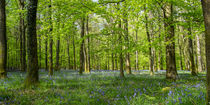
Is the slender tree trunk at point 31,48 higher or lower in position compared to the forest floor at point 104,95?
higher

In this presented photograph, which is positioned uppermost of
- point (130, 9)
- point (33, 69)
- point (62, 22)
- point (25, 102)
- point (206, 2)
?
point (130, 9)

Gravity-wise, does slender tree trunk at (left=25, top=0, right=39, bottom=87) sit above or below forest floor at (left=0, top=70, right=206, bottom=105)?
above

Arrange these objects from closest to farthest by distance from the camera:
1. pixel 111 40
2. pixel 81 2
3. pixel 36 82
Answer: pixel 36 82 → pixel 81 2 → pixel 111 40

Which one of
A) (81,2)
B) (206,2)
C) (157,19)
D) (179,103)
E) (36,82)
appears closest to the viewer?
(206,2)

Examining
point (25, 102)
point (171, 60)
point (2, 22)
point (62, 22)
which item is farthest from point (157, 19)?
point (2, 22)

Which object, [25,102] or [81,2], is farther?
[81,2]

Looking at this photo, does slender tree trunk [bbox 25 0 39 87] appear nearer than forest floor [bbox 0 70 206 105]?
No

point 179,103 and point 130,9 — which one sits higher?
point 130,9

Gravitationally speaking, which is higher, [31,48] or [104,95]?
[31,48]

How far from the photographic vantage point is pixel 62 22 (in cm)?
916

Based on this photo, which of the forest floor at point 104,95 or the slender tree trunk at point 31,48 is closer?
the forest floor at point 104,95

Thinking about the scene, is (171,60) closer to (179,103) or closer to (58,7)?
(179,103)

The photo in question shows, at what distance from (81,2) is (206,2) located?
23.7ft

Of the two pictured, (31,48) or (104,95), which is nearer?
(104,95)
